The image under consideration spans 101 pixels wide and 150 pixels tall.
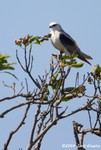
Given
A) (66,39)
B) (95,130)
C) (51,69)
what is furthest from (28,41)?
(66,39)

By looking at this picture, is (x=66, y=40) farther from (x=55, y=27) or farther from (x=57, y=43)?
(x=55, y=27)

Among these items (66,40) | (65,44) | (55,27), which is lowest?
(65,44)

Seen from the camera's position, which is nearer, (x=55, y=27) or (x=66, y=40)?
(x=66, y=40)

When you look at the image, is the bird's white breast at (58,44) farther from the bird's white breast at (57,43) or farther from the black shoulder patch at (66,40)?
the black shoulder patch at (66,40)

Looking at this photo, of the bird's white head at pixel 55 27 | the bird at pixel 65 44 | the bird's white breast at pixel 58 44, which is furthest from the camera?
the bird's white head at pixel 55 27

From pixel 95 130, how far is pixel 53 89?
3.20ft

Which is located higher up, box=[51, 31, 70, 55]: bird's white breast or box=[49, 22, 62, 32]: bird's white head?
box=[49, 22, 62, 32]: bird's white head

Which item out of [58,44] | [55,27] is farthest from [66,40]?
[55,27]

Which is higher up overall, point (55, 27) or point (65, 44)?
point (55, 27)

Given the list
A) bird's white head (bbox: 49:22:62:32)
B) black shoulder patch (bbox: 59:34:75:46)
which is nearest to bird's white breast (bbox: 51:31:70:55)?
black shoulder patch (bbox: 59:34:75:46)

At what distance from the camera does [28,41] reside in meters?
7.90

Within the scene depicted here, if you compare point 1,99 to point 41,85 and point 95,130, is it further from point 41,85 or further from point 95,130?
point 95,130

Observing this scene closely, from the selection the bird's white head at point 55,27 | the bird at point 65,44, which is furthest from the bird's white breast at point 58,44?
the bird's white head at point 55,27

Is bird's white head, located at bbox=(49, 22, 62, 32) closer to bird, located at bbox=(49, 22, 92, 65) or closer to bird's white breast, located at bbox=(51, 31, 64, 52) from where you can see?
bird, located at bbox=(49, 22, 92, 65)
